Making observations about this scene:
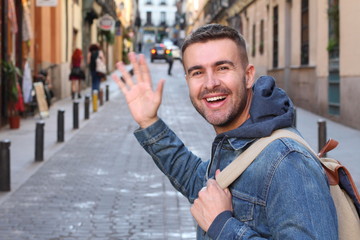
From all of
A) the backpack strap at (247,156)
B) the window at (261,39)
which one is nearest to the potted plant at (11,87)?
the backpack strap at (247,156)

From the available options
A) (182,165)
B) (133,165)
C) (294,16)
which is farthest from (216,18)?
(182,165)

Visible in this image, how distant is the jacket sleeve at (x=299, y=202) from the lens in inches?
68.7

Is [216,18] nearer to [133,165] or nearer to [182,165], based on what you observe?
[133,165]

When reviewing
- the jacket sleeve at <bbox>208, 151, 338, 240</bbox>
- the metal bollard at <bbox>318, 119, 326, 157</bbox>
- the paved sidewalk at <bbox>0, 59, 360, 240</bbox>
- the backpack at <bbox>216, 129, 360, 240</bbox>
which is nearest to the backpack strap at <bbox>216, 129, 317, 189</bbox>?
the backpack at <bbox>216, 129, 360, 240</bbox>

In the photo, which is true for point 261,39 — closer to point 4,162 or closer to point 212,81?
point 4,162

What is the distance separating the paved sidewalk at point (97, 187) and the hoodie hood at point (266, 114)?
158 inches

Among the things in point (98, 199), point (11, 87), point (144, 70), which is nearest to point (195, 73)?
point (144, 70)

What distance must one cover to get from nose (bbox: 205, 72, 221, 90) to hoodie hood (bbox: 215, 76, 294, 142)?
12 cm

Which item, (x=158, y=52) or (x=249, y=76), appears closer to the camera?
(x=249, y=76)

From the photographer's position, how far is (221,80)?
2.12m

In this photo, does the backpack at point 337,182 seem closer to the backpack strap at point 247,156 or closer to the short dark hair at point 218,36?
the backpack strap at point 247,156

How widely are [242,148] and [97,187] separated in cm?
649

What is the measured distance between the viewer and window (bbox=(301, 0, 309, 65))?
65.7 ft

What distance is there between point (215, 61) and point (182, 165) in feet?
1.91
